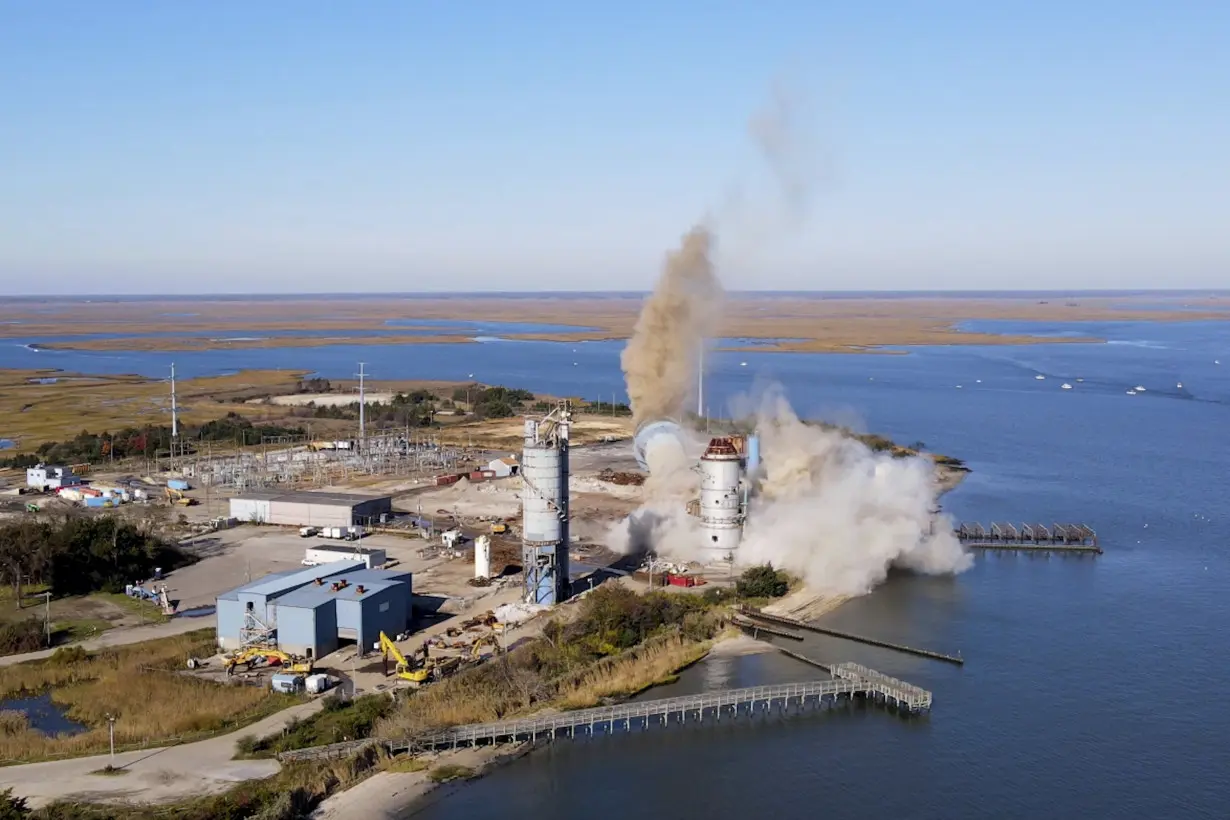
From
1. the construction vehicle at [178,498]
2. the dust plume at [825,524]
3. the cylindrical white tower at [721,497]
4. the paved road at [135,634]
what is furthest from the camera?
the construction vehicle at [178,498]

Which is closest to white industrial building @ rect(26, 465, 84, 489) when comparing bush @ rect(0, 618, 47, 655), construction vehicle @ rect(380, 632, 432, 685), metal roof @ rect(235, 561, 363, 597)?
bush @ rect(0, 618, 47, 655)

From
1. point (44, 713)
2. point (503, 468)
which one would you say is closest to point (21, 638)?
point (44, 713)

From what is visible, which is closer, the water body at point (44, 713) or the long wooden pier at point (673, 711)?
the long wooden pier at point (673, 711)

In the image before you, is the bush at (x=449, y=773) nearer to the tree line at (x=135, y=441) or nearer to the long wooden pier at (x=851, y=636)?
the long wooden pier at (x=851, y=636)

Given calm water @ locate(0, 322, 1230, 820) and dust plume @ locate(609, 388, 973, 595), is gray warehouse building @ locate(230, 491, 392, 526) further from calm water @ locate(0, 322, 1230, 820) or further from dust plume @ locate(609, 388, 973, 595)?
calm water @ locate(0, 322, 1230, 820)

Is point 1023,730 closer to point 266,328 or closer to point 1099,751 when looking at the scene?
point 1099,751

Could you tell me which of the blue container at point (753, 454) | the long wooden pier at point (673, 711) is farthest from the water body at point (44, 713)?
the blue container at point (753, 454)

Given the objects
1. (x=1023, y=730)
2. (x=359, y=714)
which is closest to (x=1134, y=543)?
(x=1023, y=730)
